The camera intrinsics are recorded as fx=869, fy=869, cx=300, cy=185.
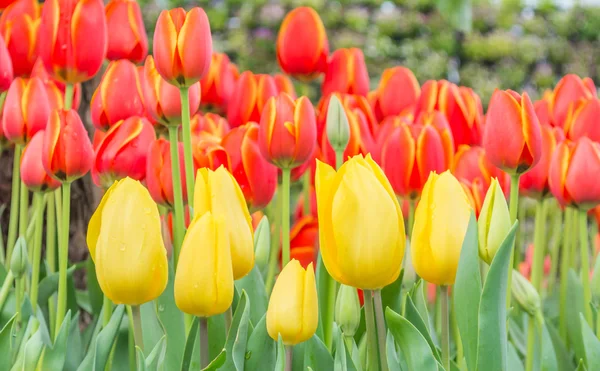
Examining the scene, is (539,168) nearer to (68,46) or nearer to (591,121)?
(591,121)

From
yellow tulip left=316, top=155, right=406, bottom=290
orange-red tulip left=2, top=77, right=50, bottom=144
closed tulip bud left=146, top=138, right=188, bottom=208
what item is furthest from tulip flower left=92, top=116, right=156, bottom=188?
yellow tulip left=316, top=155, right=406, bottom=290

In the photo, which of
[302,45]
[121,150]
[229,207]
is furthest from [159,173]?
[302,45]

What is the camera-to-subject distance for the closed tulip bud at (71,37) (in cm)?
102

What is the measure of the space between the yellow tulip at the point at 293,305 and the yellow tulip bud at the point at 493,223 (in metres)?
0.17

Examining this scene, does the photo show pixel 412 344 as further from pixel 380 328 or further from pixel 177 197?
pixel 177 197

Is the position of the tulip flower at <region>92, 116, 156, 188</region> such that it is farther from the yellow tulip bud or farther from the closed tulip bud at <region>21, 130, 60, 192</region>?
the yellow tulip bud

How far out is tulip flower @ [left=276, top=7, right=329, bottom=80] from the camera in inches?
55.6

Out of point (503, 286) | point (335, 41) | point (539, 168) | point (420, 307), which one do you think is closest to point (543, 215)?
point (539, 168)

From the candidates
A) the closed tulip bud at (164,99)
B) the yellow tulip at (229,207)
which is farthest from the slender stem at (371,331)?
the closed tulip bud at (164,99)

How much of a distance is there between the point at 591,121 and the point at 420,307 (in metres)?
0.43

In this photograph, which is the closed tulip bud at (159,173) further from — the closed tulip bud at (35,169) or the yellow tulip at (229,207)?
the yellow tulip at (229,207)

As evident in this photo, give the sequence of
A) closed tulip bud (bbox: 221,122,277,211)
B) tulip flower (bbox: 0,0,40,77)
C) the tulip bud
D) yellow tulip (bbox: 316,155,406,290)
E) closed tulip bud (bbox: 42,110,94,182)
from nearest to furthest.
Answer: yellow tulip (bbox: 316,155,406,290) → the tulip bud → closed tulip bud (bbox: 42,110,94,182) → closed tulip bud (bbox: 221,122,277,211) → tulip flower (bbox: 0,0,40,77)

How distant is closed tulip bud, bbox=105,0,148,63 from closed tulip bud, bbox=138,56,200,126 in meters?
0.24

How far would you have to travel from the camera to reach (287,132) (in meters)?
0.96
